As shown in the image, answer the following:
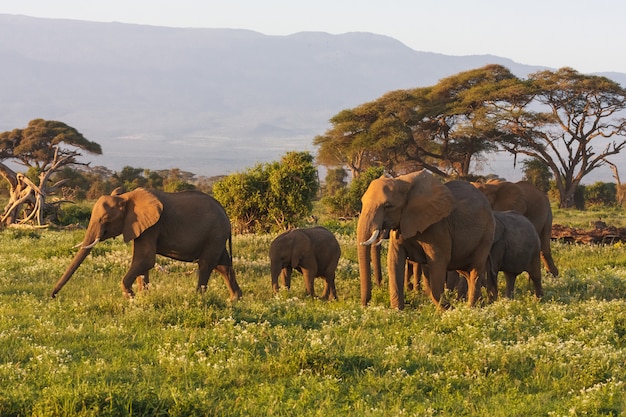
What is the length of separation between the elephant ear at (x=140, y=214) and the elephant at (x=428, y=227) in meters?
3.75

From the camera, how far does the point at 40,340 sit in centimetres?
952

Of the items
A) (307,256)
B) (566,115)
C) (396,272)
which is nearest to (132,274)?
(307,256)

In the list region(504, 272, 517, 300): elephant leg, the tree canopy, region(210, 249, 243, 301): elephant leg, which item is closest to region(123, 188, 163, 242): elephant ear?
region(210, 249, 243, 301): elephant leg

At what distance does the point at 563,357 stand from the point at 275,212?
20.4 meters

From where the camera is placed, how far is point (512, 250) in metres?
13.4

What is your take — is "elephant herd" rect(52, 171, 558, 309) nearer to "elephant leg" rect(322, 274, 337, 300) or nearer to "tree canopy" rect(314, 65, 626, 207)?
"elephant leg" rect(322, 274, 337, 300)

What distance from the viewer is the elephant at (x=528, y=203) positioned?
17.2 m

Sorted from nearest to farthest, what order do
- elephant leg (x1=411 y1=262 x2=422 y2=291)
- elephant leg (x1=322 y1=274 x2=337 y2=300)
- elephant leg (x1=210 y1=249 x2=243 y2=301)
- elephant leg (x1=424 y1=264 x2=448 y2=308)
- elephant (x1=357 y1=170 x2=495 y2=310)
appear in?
elephant (x1=357 y1=170 x2=495 y2=310) → elephant leg (x1=424 y1=264 x2=448 y2=308) → elephant leg (x1=210 y1=249 x2=243 y2=301) → elephant leg (x1=411 y1=262 x2=422 y2=291) → elephant leg (x1=322 y1=274 x2=337 y2=300)

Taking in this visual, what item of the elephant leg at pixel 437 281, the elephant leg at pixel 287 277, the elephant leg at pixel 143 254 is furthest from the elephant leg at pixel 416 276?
the elephant leg at pixel 143 254

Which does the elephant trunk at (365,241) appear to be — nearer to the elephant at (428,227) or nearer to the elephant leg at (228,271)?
the elephant at (428,227)

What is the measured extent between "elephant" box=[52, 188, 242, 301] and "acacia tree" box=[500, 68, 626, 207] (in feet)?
137

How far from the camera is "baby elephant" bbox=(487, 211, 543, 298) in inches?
519

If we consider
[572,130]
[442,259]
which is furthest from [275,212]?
[572,130]

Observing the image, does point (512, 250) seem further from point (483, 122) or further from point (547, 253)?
point (483, 122)
